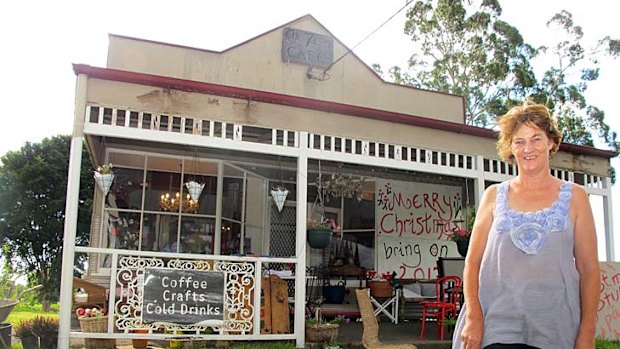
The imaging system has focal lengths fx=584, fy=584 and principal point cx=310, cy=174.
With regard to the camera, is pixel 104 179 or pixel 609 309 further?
pixel 104 179

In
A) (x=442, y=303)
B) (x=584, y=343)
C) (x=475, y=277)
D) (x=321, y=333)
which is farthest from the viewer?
(x=442, y=303)

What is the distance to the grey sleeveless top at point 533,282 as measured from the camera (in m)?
2.16

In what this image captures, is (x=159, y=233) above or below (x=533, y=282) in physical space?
above

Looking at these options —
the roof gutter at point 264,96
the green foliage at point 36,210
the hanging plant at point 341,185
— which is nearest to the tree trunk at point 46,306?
the green foliage at point 36,210

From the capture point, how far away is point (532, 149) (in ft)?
8.01

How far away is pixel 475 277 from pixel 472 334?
0.75 ft

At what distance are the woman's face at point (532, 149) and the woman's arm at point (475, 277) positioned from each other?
0.60 feet

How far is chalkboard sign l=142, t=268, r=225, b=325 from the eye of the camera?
6.75m

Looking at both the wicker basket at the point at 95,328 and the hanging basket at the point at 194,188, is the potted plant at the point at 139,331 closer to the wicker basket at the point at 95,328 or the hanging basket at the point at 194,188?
the wicker basket at the point at 95,328

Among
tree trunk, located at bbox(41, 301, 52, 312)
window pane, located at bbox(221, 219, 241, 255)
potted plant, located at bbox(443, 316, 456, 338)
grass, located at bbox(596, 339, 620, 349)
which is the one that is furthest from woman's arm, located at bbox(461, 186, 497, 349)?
tree trunk, located at bbox(41, 301, 52, 312)

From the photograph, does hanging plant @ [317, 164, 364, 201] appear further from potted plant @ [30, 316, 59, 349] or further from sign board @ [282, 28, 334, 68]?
potted plant @ [30, 316, 59, 349]

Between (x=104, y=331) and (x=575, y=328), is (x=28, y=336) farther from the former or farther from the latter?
(x=575, y=328)

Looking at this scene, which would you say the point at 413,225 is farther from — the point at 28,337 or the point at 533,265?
the point at 533,265

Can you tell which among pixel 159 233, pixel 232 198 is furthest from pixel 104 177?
pixel 232 198
